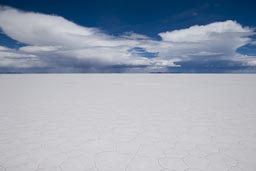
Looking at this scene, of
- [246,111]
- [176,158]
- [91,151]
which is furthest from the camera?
[246,111]

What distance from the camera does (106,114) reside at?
499 cm

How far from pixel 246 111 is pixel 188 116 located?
188 centimetres

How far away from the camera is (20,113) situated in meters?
4.98

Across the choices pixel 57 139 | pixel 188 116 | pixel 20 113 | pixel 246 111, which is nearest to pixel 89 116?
pixel 57 139

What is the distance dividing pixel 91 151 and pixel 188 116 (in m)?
2.92

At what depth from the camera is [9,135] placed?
3361mm

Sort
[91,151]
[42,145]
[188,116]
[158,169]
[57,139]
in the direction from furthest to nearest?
[188,116] → [57,139] → [42,145] → [91,151] → [158,169]

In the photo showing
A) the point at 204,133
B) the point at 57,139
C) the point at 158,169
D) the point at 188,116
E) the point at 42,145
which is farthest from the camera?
the point at 188,116

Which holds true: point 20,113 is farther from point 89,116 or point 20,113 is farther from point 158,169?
point 158,169

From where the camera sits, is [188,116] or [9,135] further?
[188,116]

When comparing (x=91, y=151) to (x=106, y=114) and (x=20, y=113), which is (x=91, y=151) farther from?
(x=20, y=113)

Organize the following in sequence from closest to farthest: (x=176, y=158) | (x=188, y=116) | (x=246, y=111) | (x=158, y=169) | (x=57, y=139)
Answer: (x=158, y=169) → (x=176, y=158) → (x=57, y=139) → (x=188, y=116) → (x=246, y=111)

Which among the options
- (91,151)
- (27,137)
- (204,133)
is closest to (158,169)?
(91,151)

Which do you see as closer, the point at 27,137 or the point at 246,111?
the point at 27,137
